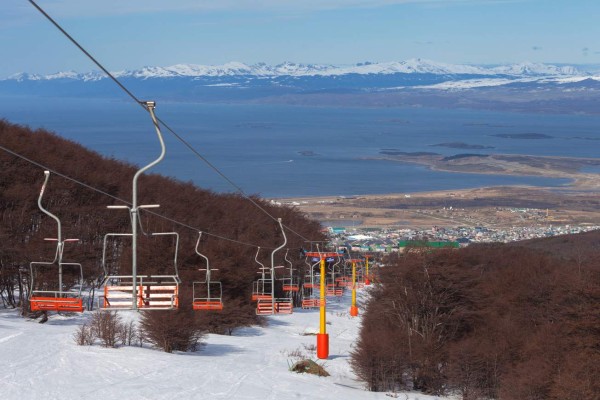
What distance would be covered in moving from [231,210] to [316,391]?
3500 centimetres

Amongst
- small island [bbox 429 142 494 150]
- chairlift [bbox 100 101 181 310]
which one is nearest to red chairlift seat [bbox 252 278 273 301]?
chairlift [bbox 100 101 181 310]

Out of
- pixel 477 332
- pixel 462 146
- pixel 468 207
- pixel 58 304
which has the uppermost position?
pixel 462 146

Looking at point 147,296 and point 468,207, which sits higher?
point 468,207

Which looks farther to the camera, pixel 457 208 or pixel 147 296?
pixel 457 208

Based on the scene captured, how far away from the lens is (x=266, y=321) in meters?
38.3

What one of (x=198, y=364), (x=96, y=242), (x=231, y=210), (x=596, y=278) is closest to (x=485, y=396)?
(x=596, y=278)

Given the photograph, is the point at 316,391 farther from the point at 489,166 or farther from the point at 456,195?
the point at 489,166

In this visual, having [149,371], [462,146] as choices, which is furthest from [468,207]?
[149,371]

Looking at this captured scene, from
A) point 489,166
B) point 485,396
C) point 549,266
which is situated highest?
point 489,166

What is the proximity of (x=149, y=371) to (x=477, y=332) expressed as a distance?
37.6 ft

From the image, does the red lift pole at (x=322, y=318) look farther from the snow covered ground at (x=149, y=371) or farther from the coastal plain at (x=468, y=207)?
the coastal plain at (x=468, y=207)

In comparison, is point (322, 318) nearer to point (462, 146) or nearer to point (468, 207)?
point (468, 207)

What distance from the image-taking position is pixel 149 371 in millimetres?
21328

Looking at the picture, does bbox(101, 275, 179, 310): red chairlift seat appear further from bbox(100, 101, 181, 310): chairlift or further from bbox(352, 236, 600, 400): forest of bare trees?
bbox(352, 236, 600, 400): forest of bare trees
